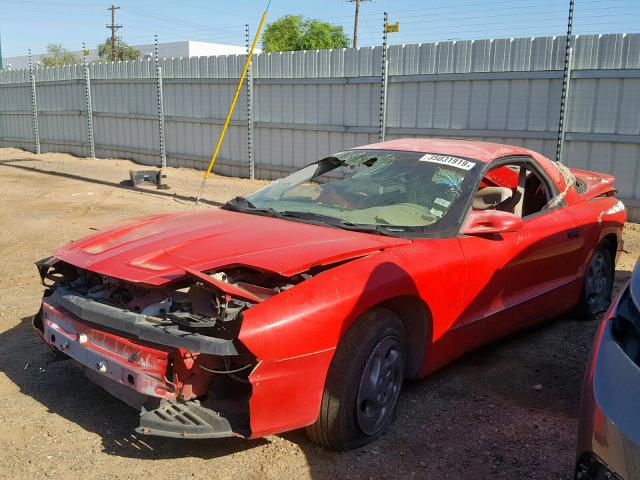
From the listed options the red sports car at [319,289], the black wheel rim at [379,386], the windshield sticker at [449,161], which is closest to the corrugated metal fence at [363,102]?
the red sports car at [319,289]

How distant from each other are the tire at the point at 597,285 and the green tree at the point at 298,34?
4757cm

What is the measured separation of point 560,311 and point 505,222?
4.75 feet

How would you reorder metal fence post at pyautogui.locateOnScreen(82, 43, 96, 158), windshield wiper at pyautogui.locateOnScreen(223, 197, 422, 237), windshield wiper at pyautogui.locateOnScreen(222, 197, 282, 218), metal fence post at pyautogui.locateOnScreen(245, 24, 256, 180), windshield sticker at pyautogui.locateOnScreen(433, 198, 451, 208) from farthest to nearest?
metal fence post at pyautogui.locateOnScreen(82, 43, 96, 158) → metal fence post at pyautogui.locateOnScreen(245, 24, 256, 180) → windshield wiper at pyautogui.locateOnScreen(222, 197, 282, 218) → windshield sticker at pyautogui.locateOnScreen(433, 198, 451, 208) → windshield wiper at pyautogui.locateOnScreen(223, 197, 422, 237)

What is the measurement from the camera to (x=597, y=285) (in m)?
5.46

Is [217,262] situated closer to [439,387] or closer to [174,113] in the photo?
[439,387]

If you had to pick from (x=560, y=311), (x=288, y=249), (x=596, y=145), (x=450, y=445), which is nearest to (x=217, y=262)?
(x=288, y=249)

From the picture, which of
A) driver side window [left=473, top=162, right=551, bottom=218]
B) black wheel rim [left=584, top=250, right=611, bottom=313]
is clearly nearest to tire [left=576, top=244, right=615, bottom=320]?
black wheel rim [left=584, top=250, right=611, bottom=313]

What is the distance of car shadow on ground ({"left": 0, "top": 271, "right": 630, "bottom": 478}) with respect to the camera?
324 centimetres

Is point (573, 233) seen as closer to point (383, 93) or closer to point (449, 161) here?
point (449, 161)

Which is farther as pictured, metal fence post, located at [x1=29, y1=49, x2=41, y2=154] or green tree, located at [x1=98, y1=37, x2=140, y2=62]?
green tree, located at [x1=98, y1=37, x2=140, y2=62]

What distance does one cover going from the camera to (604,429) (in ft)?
6.63

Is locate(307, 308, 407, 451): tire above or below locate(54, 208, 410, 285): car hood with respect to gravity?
below

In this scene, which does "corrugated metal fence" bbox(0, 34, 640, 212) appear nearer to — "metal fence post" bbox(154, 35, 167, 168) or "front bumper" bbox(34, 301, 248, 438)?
"metal fence post" bbox(154, 35, 167, 168)

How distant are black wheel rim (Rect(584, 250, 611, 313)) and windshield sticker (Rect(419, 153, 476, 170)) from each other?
5.44 feet
